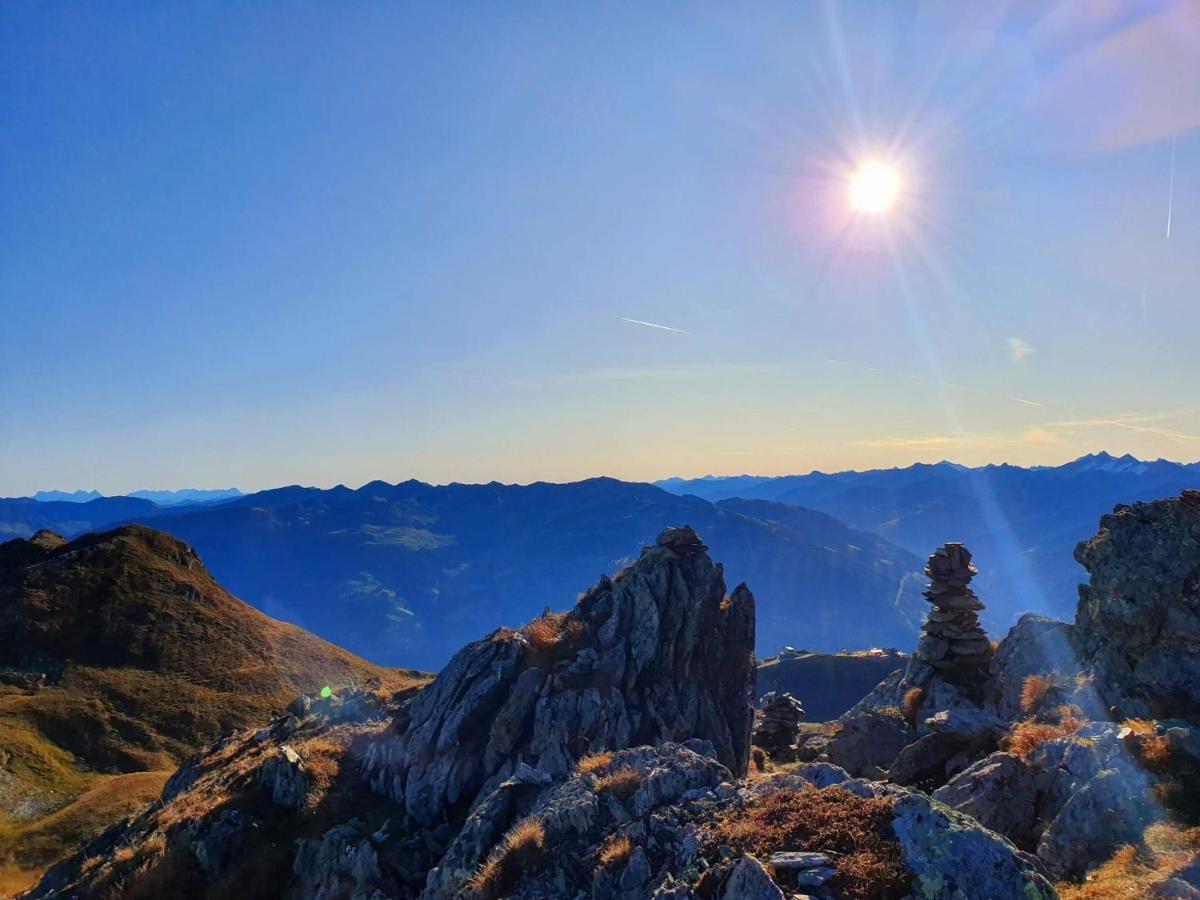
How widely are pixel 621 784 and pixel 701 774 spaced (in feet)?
7.76

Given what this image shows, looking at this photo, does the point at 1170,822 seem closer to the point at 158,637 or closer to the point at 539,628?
the point at 539,628

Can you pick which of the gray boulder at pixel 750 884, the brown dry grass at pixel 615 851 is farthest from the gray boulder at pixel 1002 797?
the gray boulder at pixel 750 884

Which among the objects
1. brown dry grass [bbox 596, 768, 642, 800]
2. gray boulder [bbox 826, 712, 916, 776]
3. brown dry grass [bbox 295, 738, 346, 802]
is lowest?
brown dry grass [bbox 295, 738, 346, 802]

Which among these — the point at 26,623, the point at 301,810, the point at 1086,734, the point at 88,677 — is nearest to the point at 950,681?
the point at 1086,734

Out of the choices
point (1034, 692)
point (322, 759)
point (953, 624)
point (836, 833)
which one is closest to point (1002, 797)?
point (836, 833)

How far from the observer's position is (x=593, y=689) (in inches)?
1507

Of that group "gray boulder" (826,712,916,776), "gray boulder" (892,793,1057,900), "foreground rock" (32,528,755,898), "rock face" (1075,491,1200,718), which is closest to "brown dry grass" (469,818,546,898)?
"foreground rock" (32,528,755,898)

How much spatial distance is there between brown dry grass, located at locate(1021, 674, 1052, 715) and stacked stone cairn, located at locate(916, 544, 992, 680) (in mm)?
7275

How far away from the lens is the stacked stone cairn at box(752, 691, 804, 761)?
192ft

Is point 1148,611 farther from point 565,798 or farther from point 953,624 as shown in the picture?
point 565,798

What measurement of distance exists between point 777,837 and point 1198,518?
27.3 metres

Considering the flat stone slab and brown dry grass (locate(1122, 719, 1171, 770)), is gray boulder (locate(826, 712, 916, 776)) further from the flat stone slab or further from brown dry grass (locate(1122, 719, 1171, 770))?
the flat stone slab

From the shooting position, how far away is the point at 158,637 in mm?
123125

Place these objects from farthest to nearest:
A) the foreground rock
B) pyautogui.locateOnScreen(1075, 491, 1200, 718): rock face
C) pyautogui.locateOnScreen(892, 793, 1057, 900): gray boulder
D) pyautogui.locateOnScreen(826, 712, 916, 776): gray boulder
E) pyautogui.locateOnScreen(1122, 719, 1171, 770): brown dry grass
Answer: pyautogui.locateOnScreen(826, 712, 916, 776): gray boulder, the foreground rock, pyautogui.locateOnScreen(1075, 491, 1200, 718): rock face, pyautogui.locateOnScreen(1122, 719, 1171, 770): brown dry grass, pyautogui.locateOnScreen(892, 793, 1057, 900): gray boulder
